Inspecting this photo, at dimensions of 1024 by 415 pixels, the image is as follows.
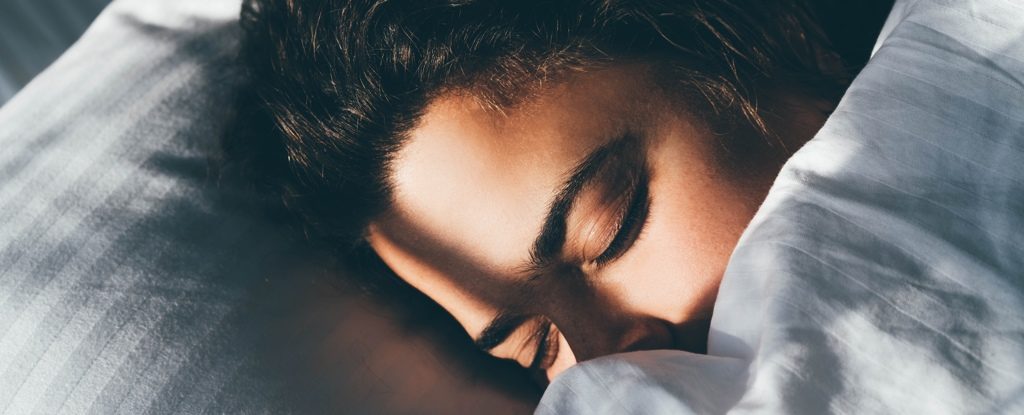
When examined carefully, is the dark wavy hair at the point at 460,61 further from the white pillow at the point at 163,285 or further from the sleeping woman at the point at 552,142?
the white pillow at the point at 163,285

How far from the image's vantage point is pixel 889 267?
0.50 m

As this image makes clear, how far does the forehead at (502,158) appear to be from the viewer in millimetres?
651

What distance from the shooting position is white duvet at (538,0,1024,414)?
456 millimetres

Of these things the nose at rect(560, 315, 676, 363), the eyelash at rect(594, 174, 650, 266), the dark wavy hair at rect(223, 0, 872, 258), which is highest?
the dark wavy hair at rect(223, 0, 872, 258)

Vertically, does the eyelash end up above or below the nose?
above

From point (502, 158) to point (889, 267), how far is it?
1.09 feet

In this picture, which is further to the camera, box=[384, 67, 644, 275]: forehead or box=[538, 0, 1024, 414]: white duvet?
box=[384, 67, 644, 275]: forehead

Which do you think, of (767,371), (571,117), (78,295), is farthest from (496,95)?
(78,295)

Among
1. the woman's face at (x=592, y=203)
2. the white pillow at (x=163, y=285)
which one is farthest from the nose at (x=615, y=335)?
the white pillow at (x=163, y=285)

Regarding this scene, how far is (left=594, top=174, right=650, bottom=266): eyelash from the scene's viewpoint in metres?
0.65

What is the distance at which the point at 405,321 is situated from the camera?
85 centimetres

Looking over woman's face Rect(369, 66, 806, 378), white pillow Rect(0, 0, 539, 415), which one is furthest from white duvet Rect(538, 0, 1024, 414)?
white pillow Rect(0, 0, 539, 415)

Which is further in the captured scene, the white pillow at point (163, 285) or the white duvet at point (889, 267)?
the white pillow at point (163, 285)

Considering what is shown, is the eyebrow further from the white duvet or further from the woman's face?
the white duvet
